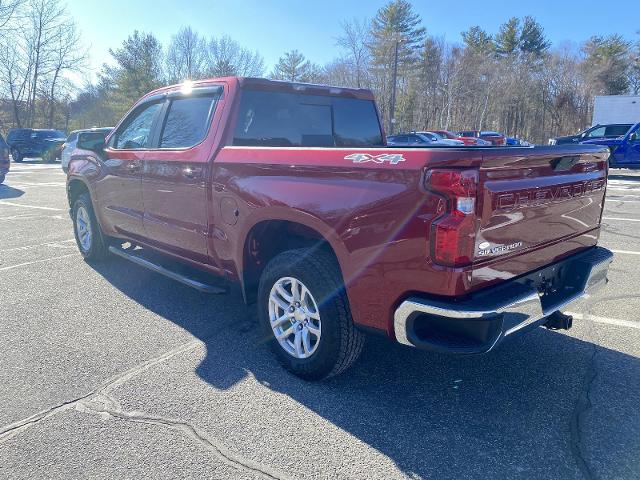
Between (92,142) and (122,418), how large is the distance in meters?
3.65

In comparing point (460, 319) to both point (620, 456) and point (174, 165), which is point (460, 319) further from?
point (174, 165)

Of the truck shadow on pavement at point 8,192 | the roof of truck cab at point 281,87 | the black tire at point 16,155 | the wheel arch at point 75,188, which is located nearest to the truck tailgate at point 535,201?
the roof of truck cab at point 281,87

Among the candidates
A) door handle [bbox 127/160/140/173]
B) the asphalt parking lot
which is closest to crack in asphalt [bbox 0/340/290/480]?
the asphalt parking lot

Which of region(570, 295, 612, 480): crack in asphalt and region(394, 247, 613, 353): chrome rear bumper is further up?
region(394, 247, 613, 353): chrome rear bumper

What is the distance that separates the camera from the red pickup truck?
2.38 metres

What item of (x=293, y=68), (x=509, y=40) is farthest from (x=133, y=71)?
(x=509, y=40)

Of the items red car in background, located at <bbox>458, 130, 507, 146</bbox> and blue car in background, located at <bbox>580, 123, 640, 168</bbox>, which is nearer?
blue car in background, located at <bbox>580, 123, 640, 168</bbox>

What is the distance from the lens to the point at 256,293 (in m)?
3.76

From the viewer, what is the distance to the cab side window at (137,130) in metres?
4.70

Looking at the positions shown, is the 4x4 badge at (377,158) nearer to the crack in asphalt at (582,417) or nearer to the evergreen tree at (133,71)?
the crack in asphalt at (582,417)

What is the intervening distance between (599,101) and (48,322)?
3846 cm

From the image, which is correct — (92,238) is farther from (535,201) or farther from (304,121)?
(535,201)

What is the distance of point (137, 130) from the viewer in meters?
4.94

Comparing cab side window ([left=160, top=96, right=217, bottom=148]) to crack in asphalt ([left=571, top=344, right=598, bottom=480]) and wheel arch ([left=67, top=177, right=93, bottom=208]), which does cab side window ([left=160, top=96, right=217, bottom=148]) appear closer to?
wheel arch ([left=67, top=177, right=93, bottom=208])
